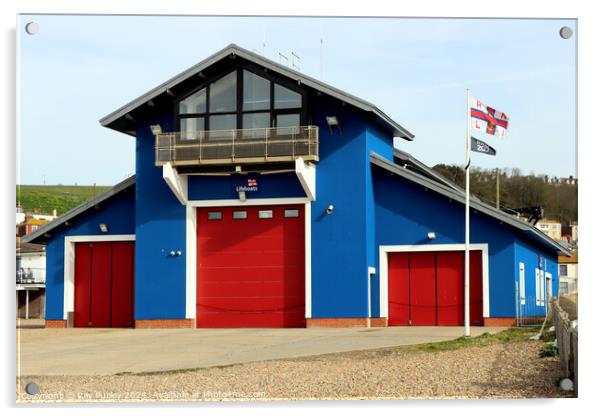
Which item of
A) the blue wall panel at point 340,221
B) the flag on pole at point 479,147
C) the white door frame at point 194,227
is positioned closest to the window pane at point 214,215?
the white door frame at point 194,227

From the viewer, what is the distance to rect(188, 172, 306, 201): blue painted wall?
26.0 m

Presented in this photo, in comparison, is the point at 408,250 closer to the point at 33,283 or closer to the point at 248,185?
the point at 248,185

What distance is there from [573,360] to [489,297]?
14261mm

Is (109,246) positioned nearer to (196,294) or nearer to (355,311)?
(196,294)

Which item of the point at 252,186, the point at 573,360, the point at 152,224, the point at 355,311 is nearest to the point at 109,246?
the point at 152,224

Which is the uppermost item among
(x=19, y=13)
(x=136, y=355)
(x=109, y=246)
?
(x=19, y=13)

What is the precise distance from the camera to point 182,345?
19.7 m

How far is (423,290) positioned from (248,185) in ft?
17.4

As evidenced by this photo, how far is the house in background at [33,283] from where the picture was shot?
44625mm

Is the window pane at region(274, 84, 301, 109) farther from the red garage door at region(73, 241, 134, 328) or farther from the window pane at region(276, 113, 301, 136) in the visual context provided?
the red garage door at region(73, 241, 134, 328)

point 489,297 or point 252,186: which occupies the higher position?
point 252,186

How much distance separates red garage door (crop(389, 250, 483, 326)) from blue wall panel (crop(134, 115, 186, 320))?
5.63 meters

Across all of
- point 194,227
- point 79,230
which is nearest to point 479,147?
point 194,227

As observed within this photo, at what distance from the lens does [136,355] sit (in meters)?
17.5
